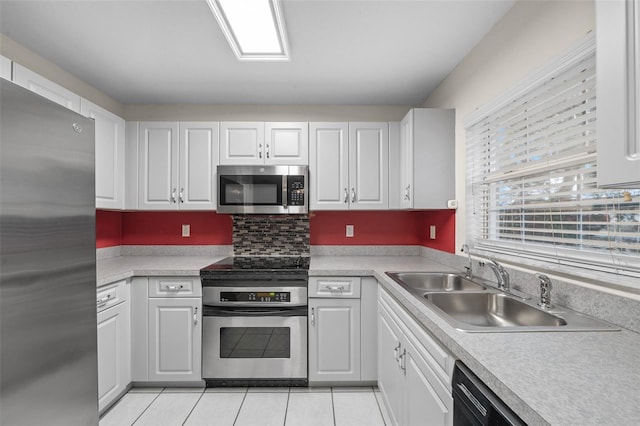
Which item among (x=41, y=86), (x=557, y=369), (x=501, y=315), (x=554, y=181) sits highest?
(x=41, y=86)

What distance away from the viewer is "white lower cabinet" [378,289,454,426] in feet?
3.63

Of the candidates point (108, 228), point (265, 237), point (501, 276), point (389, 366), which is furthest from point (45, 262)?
point (108, 228)

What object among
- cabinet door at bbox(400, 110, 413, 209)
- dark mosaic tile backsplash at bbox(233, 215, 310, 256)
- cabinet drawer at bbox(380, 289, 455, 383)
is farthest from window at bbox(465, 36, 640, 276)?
dark mosaic tile backsplash at bbox(233, 215, 310, 256)

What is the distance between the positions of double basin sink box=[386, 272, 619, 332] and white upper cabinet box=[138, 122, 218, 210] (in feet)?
5.67

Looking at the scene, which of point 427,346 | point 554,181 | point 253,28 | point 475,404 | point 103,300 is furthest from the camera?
point 103,300

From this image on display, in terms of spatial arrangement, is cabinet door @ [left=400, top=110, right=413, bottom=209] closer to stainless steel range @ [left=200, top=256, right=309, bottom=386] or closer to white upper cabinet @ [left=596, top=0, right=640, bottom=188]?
stainless steel range @ [left=200, top=256, right=309, bottom=386]

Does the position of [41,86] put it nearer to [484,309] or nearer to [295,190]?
[295,190]

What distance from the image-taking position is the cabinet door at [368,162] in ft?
8.93

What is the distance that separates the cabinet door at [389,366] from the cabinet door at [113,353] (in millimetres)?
1756

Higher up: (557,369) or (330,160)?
(330,160)

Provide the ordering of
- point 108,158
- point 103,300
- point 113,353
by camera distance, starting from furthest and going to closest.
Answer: point 108,158
point 113,353
point 103,300

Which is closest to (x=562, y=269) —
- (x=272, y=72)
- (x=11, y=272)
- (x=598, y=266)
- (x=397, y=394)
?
(x=598, y=266)

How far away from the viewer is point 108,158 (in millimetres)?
2471

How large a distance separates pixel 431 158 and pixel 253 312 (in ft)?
5.64
